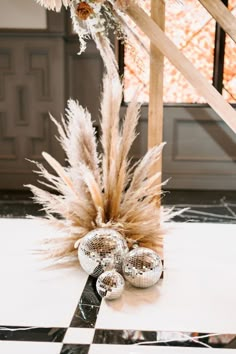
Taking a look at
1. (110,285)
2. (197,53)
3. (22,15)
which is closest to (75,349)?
(110,285)

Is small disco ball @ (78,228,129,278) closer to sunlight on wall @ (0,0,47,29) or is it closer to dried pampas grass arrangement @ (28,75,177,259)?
dried pampas grass arrangement @ (28,75,177,259)

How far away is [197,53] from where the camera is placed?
3.13 m

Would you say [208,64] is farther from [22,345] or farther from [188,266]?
[22,345]

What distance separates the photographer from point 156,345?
1030 millimetres


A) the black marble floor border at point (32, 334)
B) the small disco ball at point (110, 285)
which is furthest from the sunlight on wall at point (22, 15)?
the black marble floor border at point (32, 334)

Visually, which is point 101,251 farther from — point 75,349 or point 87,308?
point 75,349

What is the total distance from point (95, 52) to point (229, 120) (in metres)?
1.68

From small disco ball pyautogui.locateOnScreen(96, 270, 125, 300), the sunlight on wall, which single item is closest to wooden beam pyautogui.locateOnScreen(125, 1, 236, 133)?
small disco ball pyautogui.locateOnScreen(96, 270, 125, 300)

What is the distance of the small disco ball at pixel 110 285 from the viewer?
122cm

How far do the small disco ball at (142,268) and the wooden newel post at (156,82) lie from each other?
36 cm

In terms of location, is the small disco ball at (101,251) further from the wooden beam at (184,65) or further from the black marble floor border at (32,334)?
the wooden beam at (184,65)

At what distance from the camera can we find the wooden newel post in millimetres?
1594

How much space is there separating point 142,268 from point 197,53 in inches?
87.7

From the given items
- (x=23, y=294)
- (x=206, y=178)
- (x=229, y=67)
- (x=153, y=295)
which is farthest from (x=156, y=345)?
(x=229, y=67)
